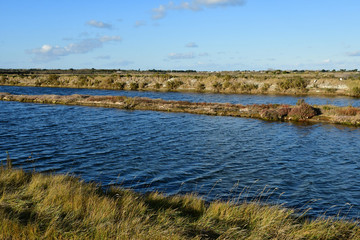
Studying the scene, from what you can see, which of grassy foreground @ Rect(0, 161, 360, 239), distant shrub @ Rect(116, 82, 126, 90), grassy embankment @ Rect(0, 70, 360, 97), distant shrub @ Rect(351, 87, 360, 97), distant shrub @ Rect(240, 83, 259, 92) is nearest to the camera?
grassy foreground @ Rect(0, 161, 360, 239)

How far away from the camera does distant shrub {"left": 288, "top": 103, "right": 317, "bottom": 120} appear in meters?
32.6

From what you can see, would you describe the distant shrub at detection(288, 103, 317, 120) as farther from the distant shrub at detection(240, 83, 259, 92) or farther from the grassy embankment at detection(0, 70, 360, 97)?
the distant shrub at detection(240, 83, 259, 92)

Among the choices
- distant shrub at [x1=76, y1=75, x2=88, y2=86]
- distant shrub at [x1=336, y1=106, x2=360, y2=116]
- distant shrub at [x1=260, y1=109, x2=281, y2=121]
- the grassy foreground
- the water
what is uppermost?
distant shrub at [x1=76, y1=75, x2=88, y2=86]

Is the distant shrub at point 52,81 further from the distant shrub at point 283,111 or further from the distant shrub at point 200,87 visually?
the distant shrub at point 283,111

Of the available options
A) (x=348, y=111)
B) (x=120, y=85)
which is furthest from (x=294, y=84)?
(x=120, y=85)

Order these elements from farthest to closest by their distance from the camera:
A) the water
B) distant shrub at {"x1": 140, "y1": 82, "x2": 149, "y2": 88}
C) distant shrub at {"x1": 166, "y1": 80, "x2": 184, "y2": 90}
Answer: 1. distant shrub at {"x1": 140, "y1": 82, "x2": 149, "y2": 88}
2. distant shrub at {"x1": 166, "y1": 80, "x2": 184, "y2": 90}
3. the water

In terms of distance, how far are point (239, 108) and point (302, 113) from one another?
26.3ft

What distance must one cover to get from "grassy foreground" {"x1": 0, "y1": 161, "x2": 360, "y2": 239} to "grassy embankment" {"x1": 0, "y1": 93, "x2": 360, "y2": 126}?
83.7ft

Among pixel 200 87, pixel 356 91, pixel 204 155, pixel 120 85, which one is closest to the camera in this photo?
pixel 204 155

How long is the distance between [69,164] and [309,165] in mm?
13264

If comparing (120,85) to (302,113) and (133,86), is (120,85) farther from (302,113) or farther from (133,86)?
(302,113)

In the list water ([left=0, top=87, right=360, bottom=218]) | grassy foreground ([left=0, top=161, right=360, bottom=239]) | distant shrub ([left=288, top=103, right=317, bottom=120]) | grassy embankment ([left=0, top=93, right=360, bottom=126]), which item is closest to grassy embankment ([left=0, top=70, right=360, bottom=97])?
grassy embankment ([left=0, top=93, right=360, bottom=126])

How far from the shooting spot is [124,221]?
7.14 m

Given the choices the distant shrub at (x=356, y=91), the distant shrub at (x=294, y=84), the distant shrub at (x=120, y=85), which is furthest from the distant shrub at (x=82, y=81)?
the distant shrub at (x=356, y=91)
